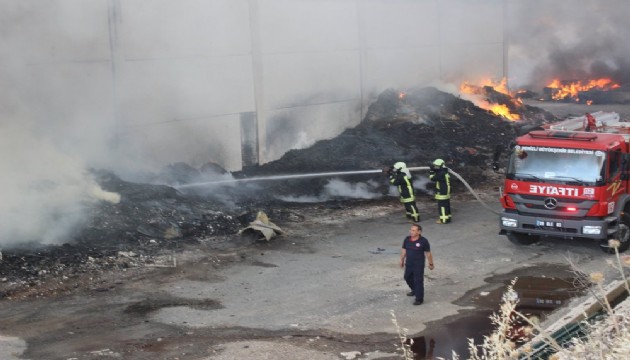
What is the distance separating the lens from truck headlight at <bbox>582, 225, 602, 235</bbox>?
11.6 meters

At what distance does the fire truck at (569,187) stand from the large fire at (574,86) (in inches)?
886

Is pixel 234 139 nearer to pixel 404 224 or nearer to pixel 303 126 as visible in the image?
pixel 303 126

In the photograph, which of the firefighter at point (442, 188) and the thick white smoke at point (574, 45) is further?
the thick white smoke at point (574, 45)

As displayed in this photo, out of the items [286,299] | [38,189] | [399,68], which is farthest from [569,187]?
[399,68]

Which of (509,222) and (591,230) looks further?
(509,222)

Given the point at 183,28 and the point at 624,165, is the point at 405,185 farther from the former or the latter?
the point at 183,28

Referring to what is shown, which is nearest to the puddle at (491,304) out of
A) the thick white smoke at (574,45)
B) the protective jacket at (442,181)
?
the protective jacket at (442,181)

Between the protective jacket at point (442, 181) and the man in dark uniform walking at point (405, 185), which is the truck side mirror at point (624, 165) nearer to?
the protective jacket at point (442, 181)

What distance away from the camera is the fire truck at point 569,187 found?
1169 cm

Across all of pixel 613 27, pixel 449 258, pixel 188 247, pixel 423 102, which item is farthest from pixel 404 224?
pixel 613 27

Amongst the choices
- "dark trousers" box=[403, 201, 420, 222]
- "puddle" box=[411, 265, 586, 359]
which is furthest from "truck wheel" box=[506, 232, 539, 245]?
"dark trousers" box=[403, 201, 420, 222]

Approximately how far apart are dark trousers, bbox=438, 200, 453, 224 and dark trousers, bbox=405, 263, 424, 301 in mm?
4519

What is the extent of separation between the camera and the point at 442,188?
1418 centimetres

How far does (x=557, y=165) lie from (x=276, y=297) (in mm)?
4554
